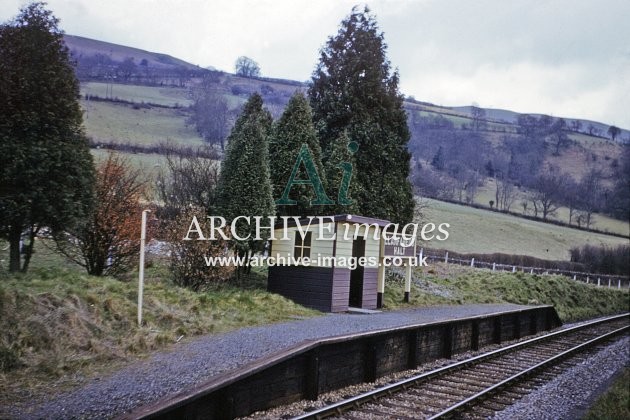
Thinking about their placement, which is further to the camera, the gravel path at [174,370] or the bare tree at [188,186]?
the bare tree at [188,186]

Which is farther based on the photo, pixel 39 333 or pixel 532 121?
pixel 532 121

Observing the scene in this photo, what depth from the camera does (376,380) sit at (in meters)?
11.8

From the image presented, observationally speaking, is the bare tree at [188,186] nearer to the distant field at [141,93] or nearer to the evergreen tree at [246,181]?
the evergreen tree at [246,181]

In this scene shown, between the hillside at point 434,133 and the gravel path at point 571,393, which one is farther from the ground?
the hillside at point 434,133

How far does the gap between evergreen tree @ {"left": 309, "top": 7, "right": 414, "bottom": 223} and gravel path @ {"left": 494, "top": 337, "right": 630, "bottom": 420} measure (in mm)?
11124

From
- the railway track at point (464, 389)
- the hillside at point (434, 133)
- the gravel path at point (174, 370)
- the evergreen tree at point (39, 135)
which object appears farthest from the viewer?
the hillside at point (434, 133)

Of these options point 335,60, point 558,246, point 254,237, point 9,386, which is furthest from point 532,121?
point 9,386

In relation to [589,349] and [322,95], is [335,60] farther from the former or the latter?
[589,349]

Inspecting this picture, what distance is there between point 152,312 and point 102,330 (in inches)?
65.1

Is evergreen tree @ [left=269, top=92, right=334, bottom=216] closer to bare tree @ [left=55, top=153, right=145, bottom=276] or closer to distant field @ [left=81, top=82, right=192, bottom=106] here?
bare tree @ [left=55, top=153, right=145, bottom=276]

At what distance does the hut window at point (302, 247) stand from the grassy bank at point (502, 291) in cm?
481

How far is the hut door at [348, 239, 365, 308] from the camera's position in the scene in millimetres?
18734

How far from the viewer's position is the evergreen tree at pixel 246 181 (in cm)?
1706

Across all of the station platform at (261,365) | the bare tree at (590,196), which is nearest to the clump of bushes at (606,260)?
the bare tree at (590,196)
